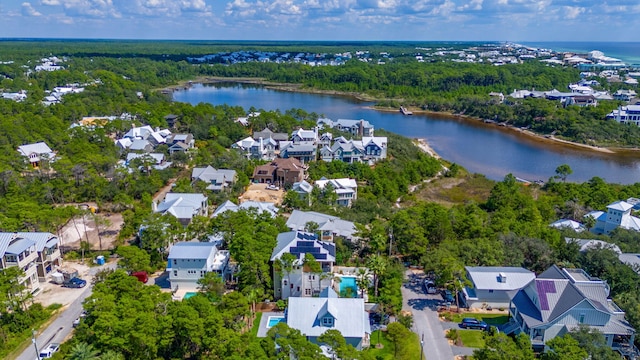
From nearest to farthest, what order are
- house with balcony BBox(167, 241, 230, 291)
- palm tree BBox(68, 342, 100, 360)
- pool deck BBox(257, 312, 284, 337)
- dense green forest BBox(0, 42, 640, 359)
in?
palm tree BBox(68, 342, 100, 360) → dense green forest BBox(0, 42, 640, 359) → pool deck BBox(257, 312, 284, 337) → house with balcony BBox(167, 241, 230, 291)

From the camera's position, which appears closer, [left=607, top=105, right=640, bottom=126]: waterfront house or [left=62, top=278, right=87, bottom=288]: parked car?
[left=62, top=278, right=87, bottom=288]: parked car

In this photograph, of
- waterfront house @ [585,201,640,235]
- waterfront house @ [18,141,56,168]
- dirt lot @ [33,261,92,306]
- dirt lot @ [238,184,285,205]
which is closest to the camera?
dirt lot @ [33,261,92,306]

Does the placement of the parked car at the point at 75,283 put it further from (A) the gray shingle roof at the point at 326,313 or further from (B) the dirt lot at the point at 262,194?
(B) the dirt lot at the point at 262,194

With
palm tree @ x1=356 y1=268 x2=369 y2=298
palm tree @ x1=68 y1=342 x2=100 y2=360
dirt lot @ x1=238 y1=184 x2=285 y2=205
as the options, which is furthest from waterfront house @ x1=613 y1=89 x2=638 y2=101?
palm tree @ x1=68 y1=342 x2=100 y2=360

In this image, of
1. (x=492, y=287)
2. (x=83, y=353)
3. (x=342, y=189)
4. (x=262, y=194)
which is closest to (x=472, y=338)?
(x=492, y=287)

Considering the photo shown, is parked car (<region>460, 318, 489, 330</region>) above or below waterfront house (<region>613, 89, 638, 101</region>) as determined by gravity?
below

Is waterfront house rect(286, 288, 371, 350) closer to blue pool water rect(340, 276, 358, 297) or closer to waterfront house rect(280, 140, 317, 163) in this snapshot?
blue pool water rect(340, 276, 358, 297)

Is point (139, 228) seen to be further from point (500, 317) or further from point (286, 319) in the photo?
point (500, 317)

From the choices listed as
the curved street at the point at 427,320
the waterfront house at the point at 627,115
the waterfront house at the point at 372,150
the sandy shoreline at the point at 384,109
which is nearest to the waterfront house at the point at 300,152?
the waterfront house at the point at 372,150
